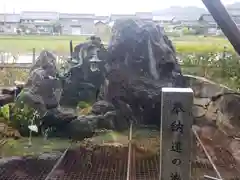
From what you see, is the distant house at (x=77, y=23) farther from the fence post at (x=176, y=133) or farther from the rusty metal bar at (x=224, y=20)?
the rusty metal bar at (x=224, y=20)

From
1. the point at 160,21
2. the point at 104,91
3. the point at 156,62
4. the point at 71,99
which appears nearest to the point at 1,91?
the point at 71,99

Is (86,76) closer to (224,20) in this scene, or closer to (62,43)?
(62,43)

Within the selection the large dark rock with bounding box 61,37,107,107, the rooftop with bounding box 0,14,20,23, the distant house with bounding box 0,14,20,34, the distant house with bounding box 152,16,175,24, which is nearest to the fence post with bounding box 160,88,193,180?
the large dark rock with bounding box 61,37,107,107

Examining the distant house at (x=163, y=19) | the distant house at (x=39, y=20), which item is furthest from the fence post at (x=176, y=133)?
the distant house at (x=39, y=20)

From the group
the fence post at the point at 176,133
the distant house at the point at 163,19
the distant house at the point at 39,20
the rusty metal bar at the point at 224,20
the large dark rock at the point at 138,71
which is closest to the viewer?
the rusty metal bar at the point at 224,20

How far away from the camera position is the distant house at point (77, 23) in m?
7.59

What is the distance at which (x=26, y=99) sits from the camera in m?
5.39

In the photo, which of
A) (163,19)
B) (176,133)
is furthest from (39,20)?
(176,133)

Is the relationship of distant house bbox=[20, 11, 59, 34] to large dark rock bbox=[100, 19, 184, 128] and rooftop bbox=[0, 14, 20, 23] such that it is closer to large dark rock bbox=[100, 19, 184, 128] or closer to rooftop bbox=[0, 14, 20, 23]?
rooftop bbox=[0, 14, 20, 23]

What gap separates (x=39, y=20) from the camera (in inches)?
304

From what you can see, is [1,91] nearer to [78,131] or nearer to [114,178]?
[78,131]

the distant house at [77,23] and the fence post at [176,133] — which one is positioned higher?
the distant house at [77,23]

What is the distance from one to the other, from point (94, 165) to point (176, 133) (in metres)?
1.89

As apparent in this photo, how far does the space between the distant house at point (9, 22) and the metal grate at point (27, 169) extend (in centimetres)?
406
